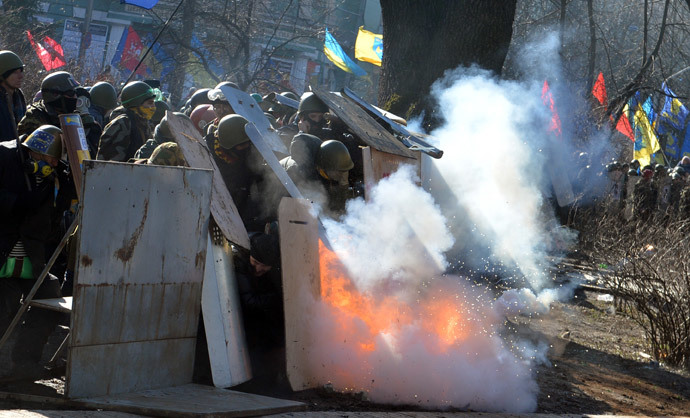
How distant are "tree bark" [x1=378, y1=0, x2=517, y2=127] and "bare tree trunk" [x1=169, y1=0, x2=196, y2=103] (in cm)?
1172

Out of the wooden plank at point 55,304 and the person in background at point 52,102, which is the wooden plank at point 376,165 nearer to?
the person in background at point 52,102

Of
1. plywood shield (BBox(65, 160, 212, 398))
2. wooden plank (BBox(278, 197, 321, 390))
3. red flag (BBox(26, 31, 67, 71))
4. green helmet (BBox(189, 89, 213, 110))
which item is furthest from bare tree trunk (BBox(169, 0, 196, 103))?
plywood shield (BBox(65, 160, 212, 398))

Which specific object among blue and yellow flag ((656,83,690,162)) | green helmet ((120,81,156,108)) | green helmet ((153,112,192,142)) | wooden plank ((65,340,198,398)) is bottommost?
wooden plank ((65,340,198,398))

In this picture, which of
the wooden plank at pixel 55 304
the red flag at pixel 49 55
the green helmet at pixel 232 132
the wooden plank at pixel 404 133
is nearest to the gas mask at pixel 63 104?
the green helmet at pixel 232 132

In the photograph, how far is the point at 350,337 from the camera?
502 centimetres

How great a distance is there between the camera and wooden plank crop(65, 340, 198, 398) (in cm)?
393

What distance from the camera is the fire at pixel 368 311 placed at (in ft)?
16.7

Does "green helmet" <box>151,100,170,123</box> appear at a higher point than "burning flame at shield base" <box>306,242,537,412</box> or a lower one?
higher

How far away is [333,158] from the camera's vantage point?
580 cm

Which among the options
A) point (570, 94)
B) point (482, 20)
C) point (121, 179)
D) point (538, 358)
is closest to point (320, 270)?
point (121, 179)

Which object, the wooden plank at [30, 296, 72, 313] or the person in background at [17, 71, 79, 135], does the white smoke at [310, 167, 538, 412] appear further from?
the person in background at [17, 71, 79, 135]

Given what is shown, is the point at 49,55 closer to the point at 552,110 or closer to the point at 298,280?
the point at 552,110

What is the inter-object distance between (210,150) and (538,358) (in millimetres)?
3296

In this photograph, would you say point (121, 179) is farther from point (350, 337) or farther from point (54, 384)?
point (350, 337)
